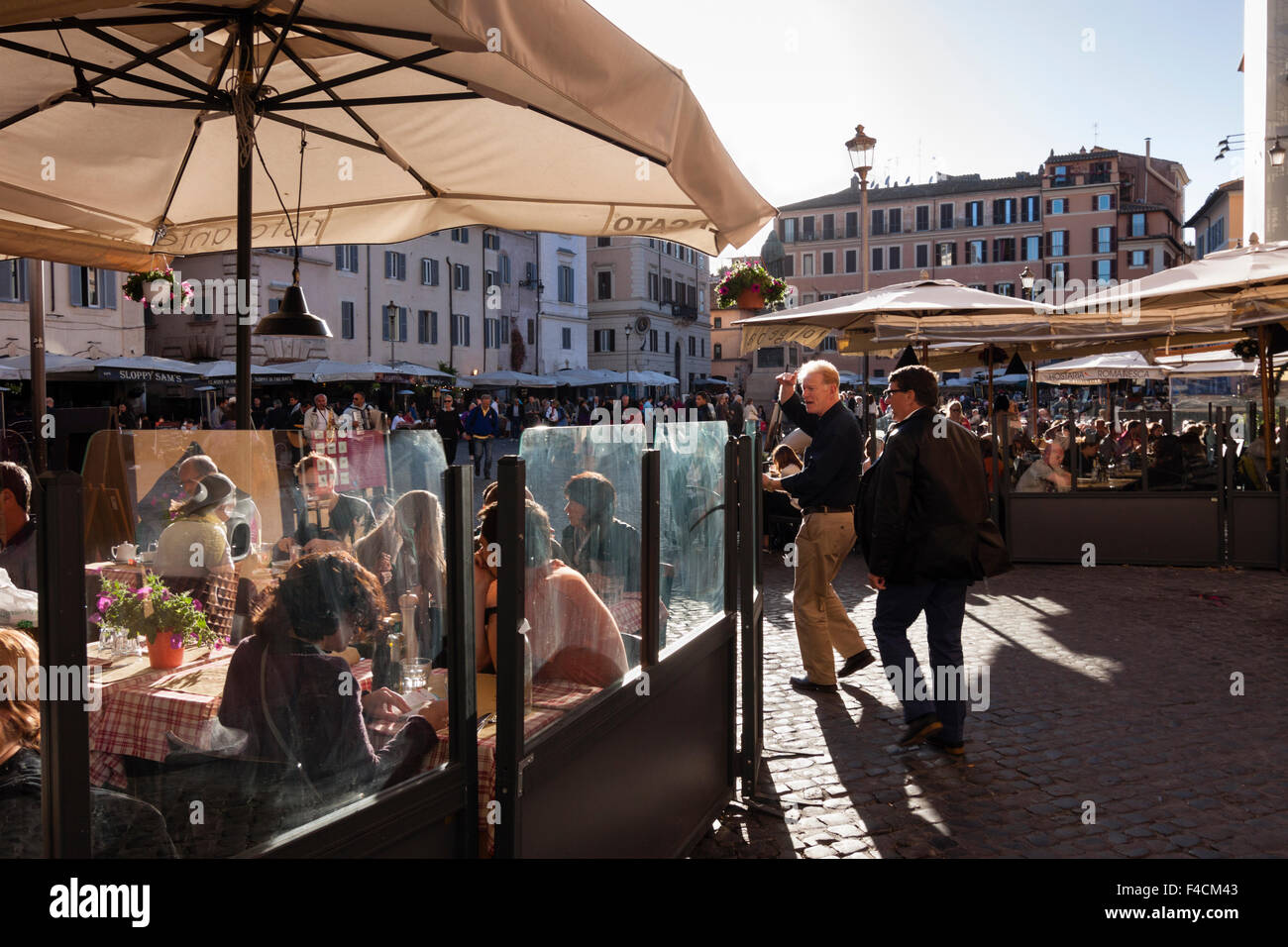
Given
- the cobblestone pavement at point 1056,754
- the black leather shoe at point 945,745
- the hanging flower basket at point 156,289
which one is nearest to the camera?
the cobblestone pavement at point 1056,754

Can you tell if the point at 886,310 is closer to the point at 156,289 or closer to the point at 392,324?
the point at 156,289

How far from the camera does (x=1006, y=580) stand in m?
10.8

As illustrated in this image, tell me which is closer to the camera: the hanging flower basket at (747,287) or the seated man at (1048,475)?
the seated man at (1048,475)

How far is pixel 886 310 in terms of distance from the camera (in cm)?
1165

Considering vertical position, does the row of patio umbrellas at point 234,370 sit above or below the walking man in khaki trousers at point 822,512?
above

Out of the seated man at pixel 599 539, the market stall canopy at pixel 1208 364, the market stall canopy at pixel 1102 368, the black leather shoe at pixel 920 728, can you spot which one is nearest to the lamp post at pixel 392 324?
the market stall canopy at pixel 1102 368

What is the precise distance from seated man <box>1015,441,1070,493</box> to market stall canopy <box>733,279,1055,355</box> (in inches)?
61.4

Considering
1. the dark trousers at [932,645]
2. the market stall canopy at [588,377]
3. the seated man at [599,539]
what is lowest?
the dark trousers at [932,645]

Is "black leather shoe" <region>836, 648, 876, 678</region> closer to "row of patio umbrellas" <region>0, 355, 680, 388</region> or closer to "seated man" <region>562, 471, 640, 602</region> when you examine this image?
"seated man" <region>562, 471, 640, 602</region>

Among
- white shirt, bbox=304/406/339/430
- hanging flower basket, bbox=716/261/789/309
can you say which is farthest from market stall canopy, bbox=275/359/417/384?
hanging flower basket, bbox=716/261/789/309

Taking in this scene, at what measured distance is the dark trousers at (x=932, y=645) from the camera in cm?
549

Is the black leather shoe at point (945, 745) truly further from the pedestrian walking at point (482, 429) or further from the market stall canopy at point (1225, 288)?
the pedestrian walking at point (482, 429)

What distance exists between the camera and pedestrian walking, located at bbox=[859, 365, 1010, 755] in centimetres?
547
